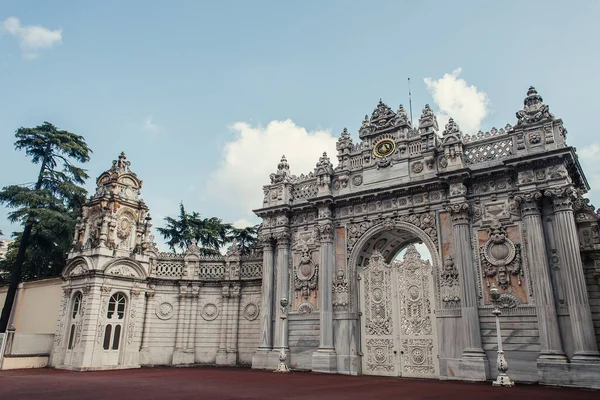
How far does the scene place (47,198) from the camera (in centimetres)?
2616

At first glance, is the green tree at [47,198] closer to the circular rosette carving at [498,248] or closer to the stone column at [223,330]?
the stone column at [223,330]

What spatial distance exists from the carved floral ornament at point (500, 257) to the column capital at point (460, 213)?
90cm

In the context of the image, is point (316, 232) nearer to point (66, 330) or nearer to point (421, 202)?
point (421, 202)

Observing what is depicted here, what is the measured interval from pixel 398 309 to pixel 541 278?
5310 millimetres

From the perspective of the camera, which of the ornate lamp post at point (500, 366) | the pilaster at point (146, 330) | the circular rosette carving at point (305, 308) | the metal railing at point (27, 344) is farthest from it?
the pilaster at point (146, 330)

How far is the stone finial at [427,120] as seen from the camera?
18828 mm

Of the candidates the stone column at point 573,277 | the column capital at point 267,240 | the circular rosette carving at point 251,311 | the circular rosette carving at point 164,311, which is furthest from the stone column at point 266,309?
the stone column at point 573,277

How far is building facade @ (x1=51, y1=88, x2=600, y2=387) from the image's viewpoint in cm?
1499

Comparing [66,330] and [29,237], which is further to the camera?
[29,237]

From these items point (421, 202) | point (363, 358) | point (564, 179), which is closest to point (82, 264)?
point (363, 358)

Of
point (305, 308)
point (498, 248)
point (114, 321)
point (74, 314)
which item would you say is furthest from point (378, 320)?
point (74, 314)

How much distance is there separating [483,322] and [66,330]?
17.7 meters

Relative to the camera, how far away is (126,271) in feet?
71.3

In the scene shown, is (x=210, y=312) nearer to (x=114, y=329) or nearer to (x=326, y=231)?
(x=114, y=329)
